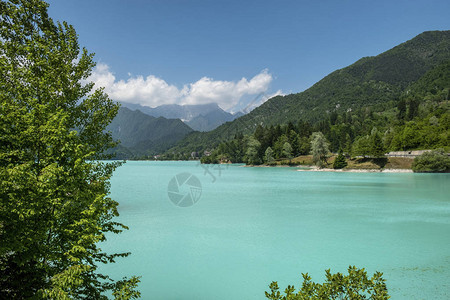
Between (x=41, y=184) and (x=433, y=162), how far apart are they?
283 ft

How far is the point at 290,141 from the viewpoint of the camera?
12056cm

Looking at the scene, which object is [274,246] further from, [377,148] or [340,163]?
[340,163]

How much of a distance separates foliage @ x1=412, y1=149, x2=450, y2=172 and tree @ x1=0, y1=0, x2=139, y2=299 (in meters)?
84.3

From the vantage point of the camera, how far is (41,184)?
16.6 feet

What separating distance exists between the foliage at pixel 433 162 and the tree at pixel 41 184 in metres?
84.3

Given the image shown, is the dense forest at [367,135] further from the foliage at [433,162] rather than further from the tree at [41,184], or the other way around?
the tree at [41,184]

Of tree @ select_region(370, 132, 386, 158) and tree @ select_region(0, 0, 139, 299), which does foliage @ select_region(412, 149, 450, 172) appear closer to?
tree @ select_region(370, 132, 386, 158)

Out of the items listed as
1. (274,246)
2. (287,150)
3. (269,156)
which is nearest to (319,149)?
(287,150)

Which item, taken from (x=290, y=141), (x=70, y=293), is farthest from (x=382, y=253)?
(x=290, y=141)

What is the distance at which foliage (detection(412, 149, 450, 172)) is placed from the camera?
6781 centimetres

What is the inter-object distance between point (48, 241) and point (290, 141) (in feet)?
394

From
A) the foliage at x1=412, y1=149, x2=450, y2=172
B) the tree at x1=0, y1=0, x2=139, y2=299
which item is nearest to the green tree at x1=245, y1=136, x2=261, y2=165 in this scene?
the foliage at x1=412, y1=149, x2=450, y2=172

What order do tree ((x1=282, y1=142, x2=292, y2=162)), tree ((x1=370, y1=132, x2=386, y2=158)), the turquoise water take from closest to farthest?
the turquoise water
tree ((x1=370, y1=132, x2=386, y2=158))
tree ((x1=282, y1=142, x2=292, y2=162))

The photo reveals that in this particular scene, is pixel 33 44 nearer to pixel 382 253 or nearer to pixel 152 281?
pixel 152 281
